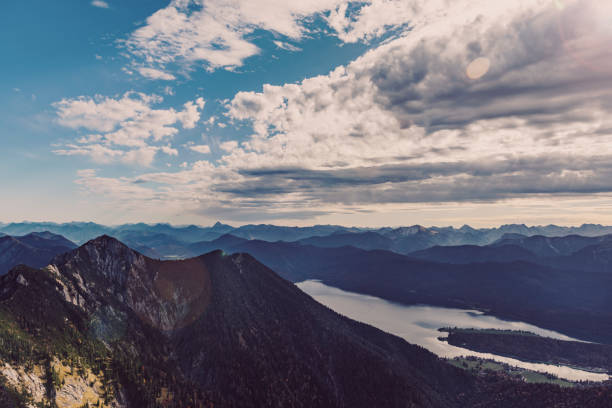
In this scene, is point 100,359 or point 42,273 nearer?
point 100,359

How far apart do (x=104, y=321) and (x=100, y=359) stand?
4056cm

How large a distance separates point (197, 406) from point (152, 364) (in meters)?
36.8

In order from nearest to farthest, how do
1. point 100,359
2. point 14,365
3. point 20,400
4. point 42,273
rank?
point 20,400 < point 14,365 < point 100,359 < point 42,273

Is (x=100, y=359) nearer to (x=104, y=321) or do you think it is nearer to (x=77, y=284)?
(x=104, y=321)

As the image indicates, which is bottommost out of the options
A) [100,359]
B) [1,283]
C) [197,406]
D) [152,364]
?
[197,406]

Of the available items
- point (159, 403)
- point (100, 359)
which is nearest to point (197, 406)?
point (159, 403)

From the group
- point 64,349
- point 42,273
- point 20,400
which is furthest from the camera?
point 42,273

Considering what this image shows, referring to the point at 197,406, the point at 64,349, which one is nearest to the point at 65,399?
the point at 64,349

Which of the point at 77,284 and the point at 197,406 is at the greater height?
the point at 77,284

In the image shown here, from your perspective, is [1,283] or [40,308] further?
[1,283]

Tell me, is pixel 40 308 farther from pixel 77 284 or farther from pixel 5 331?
pixel 77 284

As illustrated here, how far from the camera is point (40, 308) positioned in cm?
15012

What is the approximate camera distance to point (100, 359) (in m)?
146

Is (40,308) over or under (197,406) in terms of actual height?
over
